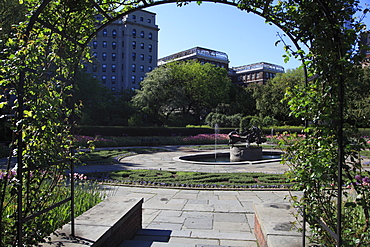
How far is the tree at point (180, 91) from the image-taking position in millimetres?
31062

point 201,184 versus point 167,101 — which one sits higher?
Answer: point 167,101

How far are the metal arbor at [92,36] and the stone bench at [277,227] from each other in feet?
2.73

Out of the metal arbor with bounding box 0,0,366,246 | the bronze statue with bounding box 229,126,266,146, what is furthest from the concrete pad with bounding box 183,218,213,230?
the bronze statue with bounding box 229,126,266,146

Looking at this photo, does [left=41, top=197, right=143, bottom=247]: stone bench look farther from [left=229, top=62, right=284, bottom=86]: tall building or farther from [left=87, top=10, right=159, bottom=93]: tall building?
[left=229, top=62, right=284, bottom=86]: tall building

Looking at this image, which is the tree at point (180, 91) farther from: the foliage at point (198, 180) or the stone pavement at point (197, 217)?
the stone pavement at point (197, 217)

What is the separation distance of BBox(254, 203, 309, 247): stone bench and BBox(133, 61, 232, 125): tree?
2700 cm

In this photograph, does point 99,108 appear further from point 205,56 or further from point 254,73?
point 254,73

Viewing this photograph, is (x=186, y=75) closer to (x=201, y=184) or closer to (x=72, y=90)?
(x=201, y=184)

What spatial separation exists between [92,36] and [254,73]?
7336 cm

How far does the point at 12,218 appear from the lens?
263 centimetres

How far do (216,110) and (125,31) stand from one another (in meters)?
33.1

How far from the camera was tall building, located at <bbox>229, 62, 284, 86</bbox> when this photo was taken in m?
71.5

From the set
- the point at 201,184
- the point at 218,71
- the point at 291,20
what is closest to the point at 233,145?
the point at 201,184

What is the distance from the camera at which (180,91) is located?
32406 millimetres
